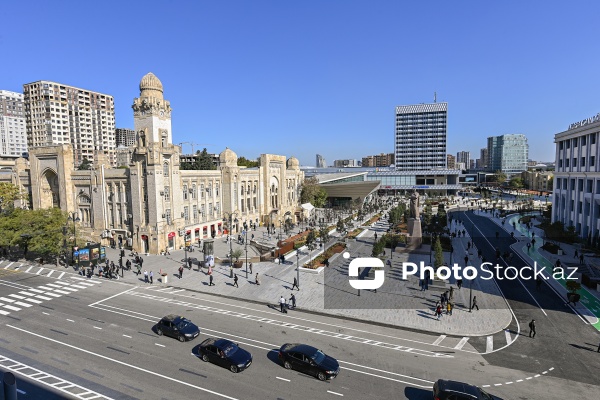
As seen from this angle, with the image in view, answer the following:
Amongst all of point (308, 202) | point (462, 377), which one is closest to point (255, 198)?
point (308, 202)

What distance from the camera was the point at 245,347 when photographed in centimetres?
2194

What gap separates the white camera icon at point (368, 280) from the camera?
1333 inches

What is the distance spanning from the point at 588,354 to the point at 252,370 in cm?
1958

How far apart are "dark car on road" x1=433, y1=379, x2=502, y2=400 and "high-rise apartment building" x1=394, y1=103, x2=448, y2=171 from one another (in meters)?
165

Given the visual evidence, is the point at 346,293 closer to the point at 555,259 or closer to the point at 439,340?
the point at 439,340

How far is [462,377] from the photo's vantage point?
18547 mm

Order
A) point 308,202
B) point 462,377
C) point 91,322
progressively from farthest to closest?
point 308,202 → point 91,322 → point 462,377

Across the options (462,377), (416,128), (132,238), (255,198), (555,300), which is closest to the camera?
(462,377)

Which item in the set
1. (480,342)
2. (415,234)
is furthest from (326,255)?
(480,342)

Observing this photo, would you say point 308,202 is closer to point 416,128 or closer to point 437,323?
point 437,323

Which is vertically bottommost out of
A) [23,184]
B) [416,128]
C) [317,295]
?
[317,295]

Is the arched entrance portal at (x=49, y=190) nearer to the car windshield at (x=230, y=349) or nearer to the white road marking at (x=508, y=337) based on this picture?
the car windshield at (x=230, y=349)

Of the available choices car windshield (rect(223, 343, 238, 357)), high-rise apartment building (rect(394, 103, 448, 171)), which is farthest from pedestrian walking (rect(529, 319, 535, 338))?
high-rise apartment building (rect(394, 103, 448, 171))

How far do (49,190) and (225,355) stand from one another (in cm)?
5240
